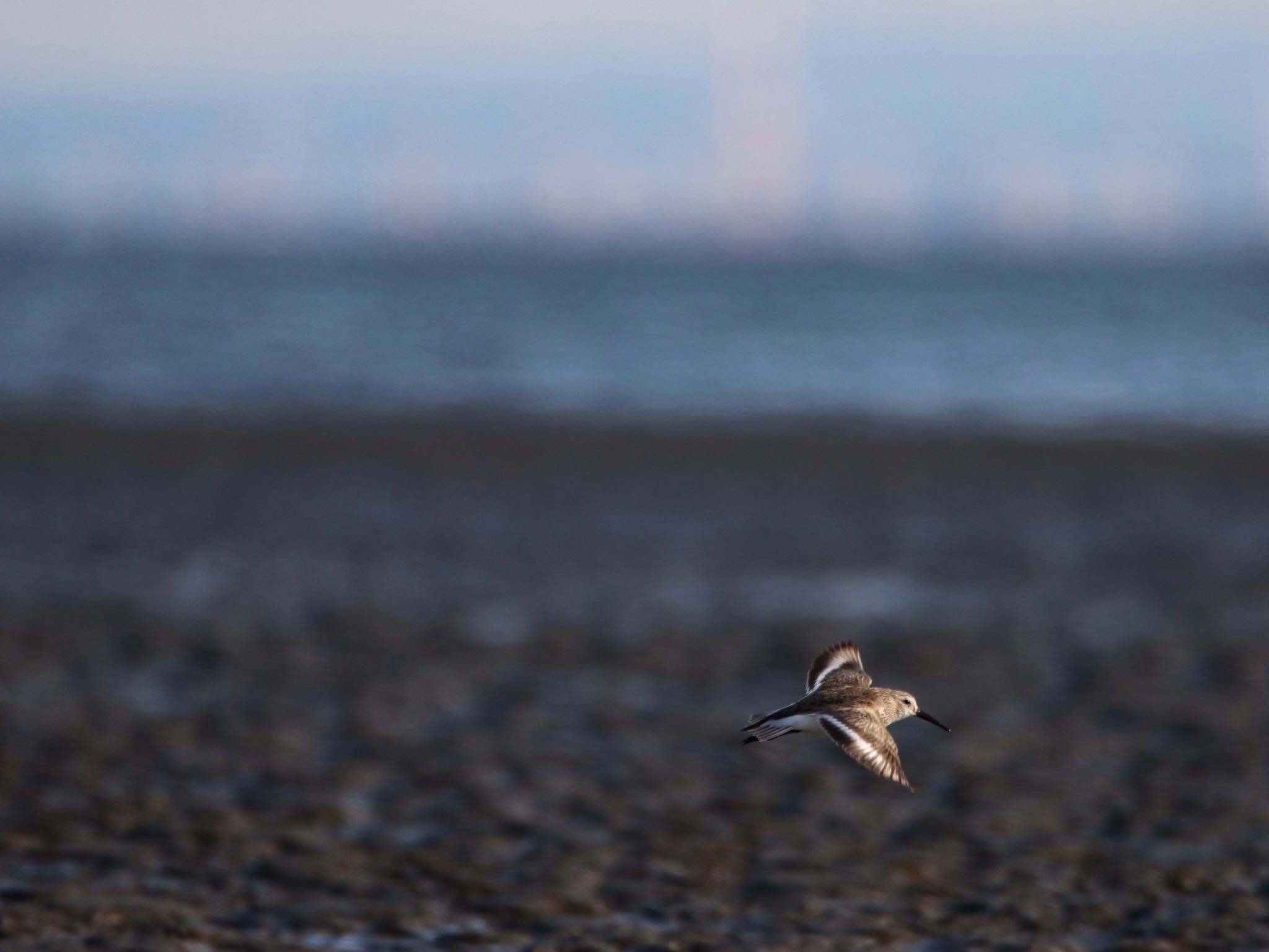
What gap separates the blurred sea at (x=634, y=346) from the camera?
77.9 ft

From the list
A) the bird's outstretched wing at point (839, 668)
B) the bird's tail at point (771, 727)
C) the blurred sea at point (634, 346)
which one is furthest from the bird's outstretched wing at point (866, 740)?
the blurred sea at point (634, 346)

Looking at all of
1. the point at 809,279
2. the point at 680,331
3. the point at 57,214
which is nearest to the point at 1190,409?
the point at 680,331

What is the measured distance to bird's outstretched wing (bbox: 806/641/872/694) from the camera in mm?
5789

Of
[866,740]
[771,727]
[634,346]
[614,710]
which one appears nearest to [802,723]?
[771,727]

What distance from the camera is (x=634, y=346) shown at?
32.6 meters

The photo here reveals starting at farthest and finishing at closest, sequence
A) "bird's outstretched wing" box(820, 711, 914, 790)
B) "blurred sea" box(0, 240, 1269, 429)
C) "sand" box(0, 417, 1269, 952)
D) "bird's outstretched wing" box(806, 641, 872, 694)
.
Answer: "blurred sea" box(0, 240, 1269, 429)
"sand" box(0, 417, 1269, 952)
"bird's outstretched wing" box(806, 641, 872, 694)
"bird's outstretched wing" box(820, 711, 914, 790)

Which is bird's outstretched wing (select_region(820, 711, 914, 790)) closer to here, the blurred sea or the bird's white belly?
the bird's white belly

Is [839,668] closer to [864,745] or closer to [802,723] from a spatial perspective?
[802,723]

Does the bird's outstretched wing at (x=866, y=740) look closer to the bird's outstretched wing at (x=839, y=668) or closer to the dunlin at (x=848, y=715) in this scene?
the dunlin at (x=848, y=715)

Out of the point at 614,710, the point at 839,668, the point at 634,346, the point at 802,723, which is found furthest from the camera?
the point at 634,346

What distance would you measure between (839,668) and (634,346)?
26.8 metres

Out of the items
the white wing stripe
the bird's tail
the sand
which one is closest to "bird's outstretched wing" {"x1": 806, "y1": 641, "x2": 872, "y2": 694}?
the bird's tail

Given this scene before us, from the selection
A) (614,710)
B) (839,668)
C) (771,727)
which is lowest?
(771,727)

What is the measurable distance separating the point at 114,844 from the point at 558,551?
735 centimetres
